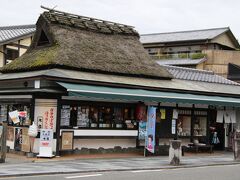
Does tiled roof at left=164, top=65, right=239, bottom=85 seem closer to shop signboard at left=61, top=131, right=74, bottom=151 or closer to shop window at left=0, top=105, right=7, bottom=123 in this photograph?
shop signboard at left=61, top=131, right=74, bottom=151

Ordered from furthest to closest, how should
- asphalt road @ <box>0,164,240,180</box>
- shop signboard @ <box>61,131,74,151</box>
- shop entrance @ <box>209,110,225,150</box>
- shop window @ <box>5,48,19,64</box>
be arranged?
shop window @ <box>5,48,19,64</box> → shop entrance @ <box>209,110,225,150</box> → shop signboard @ <box>61,131,74,151</box> → asphalt road @ <box>0,164,240,180</box>

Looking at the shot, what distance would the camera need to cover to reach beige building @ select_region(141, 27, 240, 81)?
154 ft

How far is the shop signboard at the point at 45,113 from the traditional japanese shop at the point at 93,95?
44 millimetres

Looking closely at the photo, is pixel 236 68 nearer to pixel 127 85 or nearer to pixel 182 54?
pixel 182 54

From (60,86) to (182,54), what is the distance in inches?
1279

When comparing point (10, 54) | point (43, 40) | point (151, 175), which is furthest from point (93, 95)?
point (10, 54)

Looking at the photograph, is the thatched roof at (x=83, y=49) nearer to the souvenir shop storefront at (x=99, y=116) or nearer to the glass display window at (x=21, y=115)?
the souvenir shop storefront at (x=99, y=116)

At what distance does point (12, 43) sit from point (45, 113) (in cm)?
1773

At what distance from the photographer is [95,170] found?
1483 cm

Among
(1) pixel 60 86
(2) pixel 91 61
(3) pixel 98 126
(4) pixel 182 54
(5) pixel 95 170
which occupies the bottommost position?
(5) pixel 95 170

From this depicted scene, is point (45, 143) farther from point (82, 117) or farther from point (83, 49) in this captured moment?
point (83, 49)

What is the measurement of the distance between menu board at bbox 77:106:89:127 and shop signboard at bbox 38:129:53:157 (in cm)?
204

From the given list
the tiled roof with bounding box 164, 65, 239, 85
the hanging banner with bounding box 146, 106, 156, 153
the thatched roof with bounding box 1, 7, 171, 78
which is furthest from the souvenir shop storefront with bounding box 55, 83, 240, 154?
the tiled roof with bounding box 164, 65, 239, 85

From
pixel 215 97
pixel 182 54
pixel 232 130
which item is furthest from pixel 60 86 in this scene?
pixel 182 54
